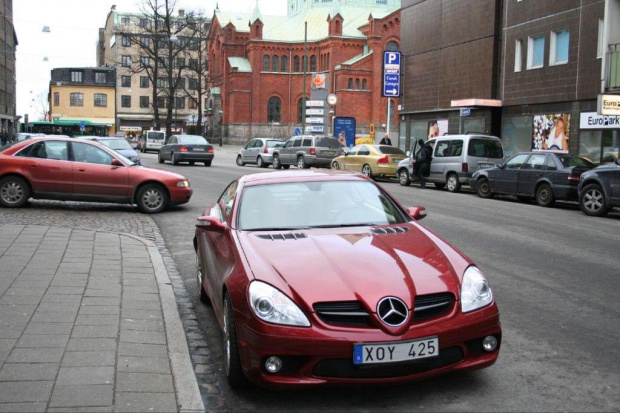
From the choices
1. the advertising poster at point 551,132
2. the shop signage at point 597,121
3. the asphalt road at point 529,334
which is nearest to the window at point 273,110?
the advertising poster at point 551,132

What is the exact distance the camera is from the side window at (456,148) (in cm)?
2362

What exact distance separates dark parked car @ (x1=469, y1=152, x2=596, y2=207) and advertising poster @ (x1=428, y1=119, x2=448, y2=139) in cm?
1392

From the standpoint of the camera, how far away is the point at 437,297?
4344 millimetres

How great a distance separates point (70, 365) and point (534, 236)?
30.2 feet

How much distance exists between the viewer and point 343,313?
13.6 ft

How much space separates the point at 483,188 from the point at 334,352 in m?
18.2

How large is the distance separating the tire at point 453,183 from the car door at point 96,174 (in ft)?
40.9

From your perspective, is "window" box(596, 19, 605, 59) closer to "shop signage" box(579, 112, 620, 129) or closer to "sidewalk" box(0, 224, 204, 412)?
"shop signage" box(579, 112, 620, 129)

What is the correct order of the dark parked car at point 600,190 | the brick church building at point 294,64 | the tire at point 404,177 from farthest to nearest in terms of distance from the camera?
the brick church building at point 294,64
the tire at point 404,177
the dark parked car at point 600,190

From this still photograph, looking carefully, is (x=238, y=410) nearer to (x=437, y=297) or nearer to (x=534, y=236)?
(x=437, y=297)

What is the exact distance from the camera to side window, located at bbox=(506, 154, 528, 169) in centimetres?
1983

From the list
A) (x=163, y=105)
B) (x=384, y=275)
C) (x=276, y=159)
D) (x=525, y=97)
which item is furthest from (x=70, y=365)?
(x=163, y=105)

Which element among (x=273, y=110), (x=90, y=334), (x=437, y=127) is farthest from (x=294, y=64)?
(x=90, y=334)

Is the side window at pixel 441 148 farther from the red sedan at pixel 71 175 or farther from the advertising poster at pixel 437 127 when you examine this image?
the red sedan at pixel 71 175
